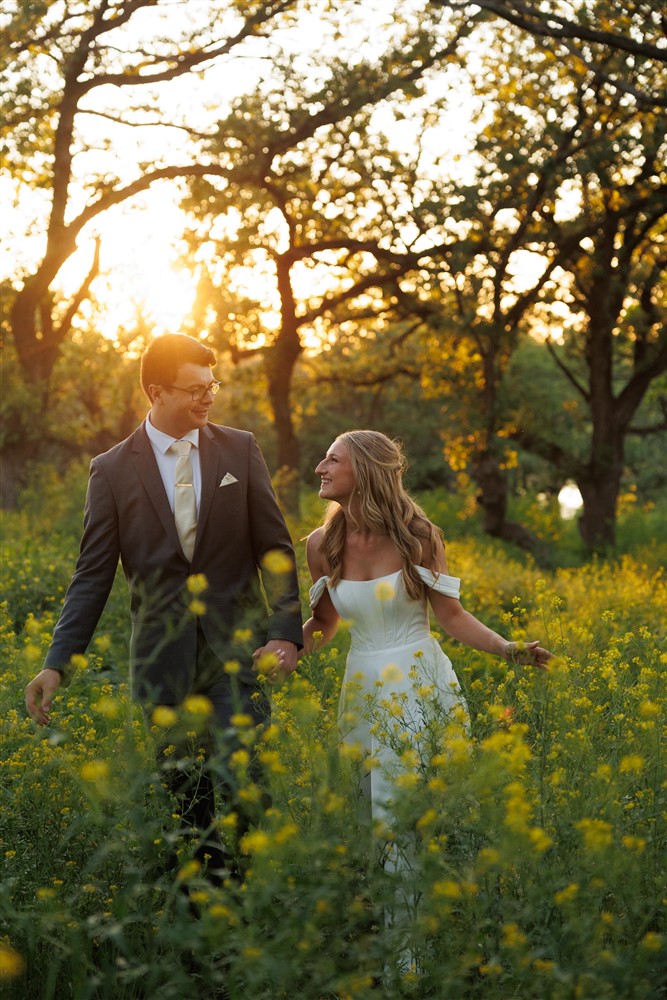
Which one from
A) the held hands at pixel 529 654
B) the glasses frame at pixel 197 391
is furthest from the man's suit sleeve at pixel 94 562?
the held hands at pixel 529 654

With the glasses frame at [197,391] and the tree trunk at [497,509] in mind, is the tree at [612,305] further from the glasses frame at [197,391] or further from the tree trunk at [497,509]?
the glasses frame at [197,391]

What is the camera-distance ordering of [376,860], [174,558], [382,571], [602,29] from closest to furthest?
[376,860], [174,558], [382,571], [602,29]

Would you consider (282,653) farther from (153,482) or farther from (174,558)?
(153,482)

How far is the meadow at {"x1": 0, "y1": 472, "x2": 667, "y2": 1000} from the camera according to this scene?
105 inches

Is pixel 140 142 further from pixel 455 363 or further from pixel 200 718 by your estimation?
pixel 200 718

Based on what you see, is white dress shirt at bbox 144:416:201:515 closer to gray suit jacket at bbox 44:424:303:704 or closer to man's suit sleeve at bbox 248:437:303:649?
gray suit jacket at bbox 44:424:303:704

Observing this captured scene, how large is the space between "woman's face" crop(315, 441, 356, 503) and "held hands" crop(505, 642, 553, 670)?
37.3 inches

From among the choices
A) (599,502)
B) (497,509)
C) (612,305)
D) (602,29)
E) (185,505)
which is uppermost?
(602,29)

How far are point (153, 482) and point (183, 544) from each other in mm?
262

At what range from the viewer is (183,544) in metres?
A: 4.47

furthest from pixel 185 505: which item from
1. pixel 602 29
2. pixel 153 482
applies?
pixel 602 29

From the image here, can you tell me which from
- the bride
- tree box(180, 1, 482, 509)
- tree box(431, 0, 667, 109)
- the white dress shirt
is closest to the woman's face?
the bride

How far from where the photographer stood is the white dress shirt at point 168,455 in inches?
179

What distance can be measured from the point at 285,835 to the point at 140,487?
6.94ft
